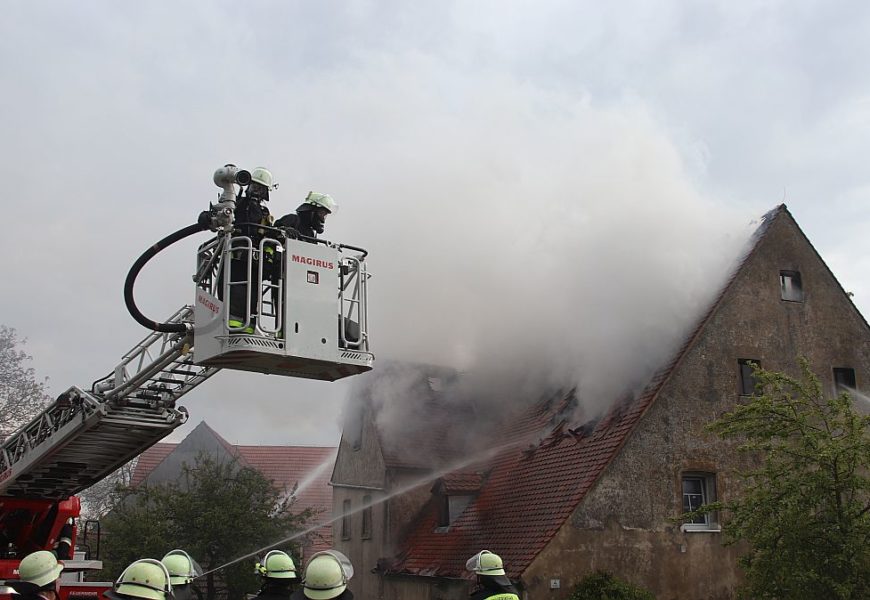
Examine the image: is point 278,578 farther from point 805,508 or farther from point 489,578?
point 805,508

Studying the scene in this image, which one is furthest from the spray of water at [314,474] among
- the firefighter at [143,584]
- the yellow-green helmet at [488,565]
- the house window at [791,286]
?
the firefighter at [143,584]

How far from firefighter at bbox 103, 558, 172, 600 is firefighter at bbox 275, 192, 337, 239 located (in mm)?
5056

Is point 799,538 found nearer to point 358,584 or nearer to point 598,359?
point 598,359

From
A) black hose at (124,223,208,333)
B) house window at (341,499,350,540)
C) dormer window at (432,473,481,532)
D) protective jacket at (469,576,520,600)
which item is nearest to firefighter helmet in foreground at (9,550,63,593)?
protective jacket at (469,576,520,600)

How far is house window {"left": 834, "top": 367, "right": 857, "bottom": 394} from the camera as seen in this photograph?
1722 centimetres

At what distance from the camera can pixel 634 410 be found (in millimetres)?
15617

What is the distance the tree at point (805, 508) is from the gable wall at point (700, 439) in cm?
363

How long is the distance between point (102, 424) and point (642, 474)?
9310 millimetres

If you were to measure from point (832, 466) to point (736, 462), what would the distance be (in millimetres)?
5460

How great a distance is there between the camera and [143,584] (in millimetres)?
3887

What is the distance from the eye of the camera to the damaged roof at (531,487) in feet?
48.8

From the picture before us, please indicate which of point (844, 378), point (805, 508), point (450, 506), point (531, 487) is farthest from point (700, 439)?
point (450, 506)

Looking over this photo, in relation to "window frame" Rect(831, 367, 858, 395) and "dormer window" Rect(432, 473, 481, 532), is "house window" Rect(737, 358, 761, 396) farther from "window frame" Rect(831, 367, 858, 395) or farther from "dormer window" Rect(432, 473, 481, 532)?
"dormer window" Rect(432, 473, 481, 532)

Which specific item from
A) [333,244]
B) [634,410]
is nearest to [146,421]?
[333,244]
